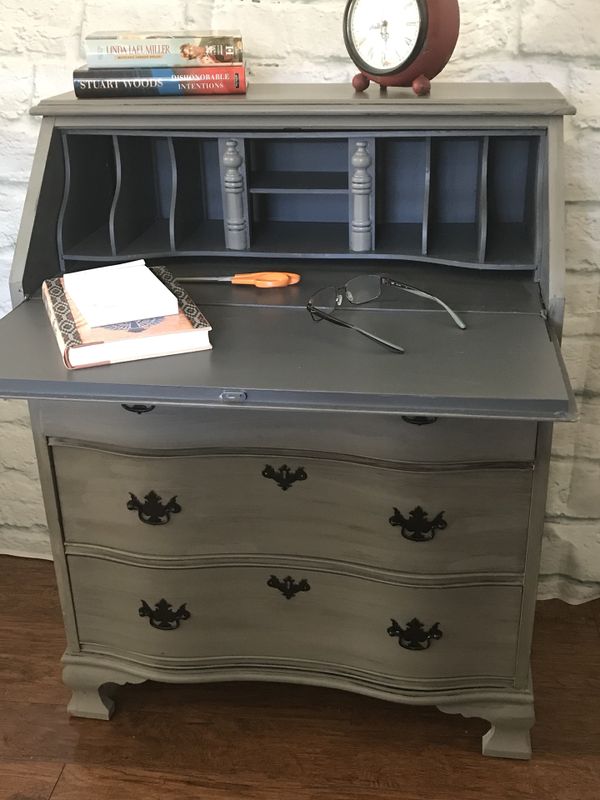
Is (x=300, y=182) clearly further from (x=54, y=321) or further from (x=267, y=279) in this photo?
(x=54, y=321)

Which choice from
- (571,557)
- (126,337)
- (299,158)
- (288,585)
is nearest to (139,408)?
(126,337)

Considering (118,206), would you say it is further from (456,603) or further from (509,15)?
(456,603)

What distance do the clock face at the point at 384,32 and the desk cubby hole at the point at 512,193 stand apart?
254mm

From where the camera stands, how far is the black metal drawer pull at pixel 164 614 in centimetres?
151

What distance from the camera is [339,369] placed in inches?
46.8

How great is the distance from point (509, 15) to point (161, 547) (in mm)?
1103

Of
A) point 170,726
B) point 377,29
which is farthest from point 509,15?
point 170,726

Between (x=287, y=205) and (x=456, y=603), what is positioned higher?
(x=287, y=205)

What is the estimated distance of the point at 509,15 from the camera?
62.1 inches

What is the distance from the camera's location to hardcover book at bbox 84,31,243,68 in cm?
143

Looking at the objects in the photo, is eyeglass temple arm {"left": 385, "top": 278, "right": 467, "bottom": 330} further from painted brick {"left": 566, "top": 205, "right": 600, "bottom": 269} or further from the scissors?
painted brick {"left": 566, "top": 205, "right": 600, "bottom": 269}

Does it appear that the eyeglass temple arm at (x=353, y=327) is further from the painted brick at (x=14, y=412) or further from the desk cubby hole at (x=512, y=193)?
the painted brick at (x=14, y=412)

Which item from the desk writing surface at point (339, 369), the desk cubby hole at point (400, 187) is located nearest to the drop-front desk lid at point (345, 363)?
the desk writing surface at point (339, 369)

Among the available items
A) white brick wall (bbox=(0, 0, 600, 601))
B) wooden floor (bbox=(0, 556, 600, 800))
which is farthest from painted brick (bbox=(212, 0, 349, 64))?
wooden floor (bbox=(0, 556, 600, 800))
